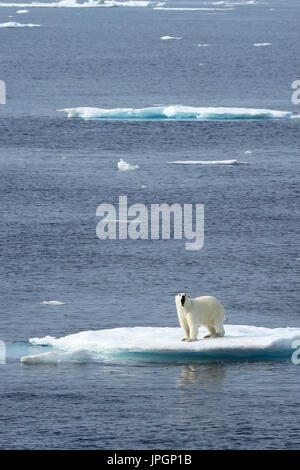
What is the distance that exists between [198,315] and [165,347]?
123 centimetres

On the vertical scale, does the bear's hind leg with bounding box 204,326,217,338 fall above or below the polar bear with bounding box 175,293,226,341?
below

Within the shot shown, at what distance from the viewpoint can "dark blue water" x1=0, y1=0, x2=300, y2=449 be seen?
25266 mm

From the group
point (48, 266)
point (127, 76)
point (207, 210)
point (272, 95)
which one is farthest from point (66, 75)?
point (48, 266)

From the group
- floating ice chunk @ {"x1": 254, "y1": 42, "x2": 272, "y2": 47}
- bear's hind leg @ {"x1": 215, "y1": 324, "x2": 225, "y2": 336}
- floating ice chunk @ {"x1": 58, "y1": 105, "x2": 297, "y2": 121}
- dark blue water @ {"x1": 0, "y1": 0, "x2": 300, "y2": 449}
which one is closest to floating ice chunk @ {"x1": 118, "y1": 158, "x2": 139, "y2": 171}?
dark blue water @ {"x1": 0, "y1": 0, "x2": 300, "y2": 449}

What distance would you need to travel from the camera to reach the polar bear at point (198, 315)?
93.2 ft

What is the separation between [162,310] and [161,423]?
8.52 m

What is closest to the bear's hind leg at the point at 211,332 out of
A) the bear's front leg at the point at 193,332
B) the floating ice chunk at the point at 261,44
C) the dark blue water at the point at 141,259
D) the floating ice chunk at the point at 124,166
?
the bear's front leg at the point at 193,332

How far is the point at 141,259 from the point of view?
40156 mm

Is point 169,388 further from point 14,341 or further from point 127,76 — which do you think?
point 127,76

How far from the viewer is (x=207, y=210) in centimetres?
4900

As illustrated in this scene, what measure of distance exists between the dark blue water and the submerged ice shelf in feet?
0.85

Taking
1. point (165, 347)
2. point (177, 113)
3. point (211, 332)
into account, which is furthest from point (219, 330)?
point (177, 113)

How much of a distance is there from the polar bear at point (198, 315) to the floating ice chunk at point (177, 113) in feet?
135

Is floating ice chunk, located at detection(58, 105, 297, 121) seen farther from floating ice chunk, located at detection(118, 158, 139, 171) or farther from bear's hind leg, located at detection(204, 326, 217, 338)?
bear's hind leg, located at detection(204, 326, 217, 338)
